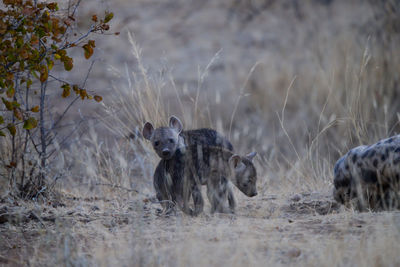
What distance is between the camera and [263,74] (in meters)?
13.9

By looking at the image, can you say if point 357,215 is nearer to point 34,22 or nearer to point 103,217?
point 103,217

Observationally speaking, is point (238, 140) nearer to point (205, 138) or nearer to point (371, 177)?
point (205, 138)

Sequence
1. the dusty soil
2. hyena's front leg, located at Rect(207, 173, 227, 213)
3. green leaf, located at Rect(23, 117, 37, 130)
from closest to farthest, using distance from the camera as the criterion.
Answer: the dusty soil < green leaf, located at Rect(23, 117, 37, 130) < hyena's front leg, located at Rect(207, 173, 227, 213)

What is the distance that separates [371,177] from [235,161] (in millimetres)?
1288

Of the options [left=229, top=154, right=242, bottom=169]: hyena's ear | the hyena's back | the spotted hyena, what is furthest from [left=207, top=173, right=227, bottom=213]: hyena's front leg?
the spotted hyena

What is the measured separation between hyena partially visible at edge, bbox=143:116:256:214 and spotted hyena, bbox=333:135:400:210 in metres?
1.09

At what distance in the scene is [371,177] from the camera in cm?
561

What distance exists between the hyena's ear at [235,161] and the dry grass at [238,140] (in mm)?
451

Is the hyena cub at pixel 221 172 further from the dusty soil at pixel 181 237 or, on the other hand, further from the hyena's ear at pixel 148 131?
the hyena's ear at pixel 148 131

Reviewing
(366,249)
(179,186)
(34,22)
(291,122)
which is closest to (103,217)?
(179,186)

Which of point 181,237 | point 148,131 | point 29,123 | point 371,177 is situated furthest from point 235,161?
point 29,123

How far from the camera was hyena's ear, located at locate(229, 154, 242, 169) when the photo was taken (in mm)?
5925

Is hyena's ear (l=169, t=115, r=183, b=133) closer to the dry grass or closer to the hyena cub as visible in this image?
the dry grass

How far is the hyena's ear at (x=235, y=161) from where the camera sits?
5.93 metres
